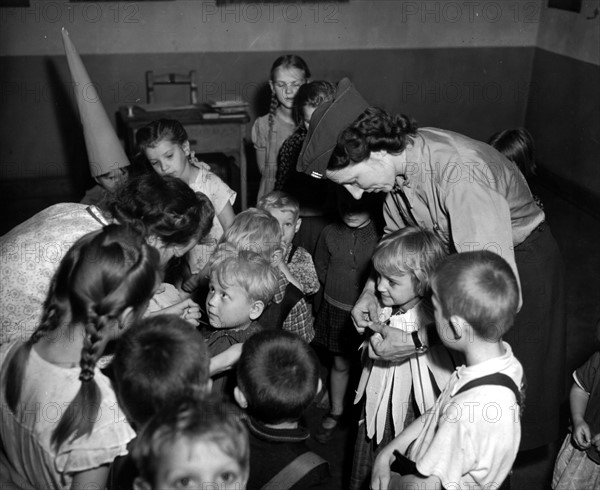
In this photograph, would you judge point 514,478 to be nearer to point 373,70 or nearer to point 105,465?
point 105,465

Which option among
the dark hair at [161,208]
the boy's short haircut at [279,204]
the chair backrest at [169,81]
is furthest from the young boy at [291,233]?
the chair backrest at [169,81]

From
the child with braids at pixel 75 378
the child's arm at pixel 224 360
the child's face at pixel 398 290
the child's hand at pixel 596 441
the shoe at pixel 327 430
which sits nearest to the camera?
the child with braids at pixel 75 378

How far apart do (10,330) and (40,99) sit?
14.5ft

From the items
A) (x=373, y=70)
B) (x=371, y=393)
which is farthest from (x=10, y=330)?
(x=373, y=70)

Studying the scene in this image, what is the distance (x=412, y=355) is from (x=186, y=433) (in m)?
0.98

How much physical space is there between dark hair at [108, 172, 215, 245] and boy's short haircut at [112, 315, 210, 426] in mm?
503

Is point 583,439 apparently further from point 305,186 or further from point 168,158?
point 168,158

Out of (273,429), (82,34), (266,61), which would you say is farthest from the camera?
(266,61)

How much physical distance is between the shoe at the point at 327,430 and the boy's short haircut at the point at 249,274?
1.04m

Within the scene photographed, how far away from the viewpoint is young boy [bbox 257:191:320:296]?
9.53ft

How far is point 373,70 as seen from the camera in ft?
21.0

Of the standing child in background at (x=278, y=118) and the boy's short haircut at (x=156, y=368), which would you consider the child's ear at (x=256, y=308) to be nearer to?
the boy's short haircut at (x=156, y=368)

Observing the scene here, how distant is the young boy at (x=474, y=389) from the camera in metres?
1.64

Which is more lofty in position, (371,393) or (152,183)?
(152,183)
